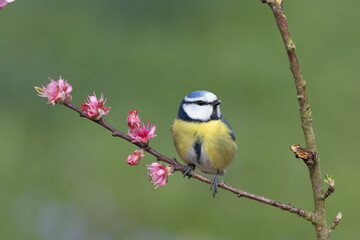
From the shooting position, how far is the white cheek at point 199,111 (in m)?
2.12

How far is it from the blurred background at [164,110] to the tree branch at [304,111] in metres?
2.06

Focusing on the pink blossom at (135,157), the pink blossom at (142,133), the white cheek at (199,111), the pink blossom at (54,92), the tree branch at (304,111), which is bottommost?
the pink blossom at (135,157)

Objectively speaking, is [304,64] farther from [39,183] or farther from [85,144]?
[39,183]

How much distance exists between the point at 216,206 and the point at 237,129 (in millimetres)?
740

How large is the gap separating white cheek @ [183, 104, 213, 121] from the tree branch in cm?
88

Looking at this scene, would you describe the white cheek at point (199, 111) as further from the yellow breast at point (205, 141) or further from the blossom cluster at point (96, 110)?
the blossom cluster at point (96, 110)

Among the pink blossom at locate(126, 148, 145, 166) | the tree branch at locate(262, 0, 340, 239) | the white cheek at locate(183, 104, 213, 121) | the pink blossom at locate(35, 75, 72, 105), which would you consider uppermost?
the white cheek at locate(183, 104, 213, 121)

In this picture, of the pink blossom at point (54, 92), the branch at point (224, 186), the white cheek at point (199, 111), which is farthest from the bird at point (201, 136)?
the pink blossom at point (54, 92)

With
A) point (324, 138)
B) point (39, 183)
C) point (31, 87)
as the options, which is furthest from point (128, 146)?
point (324, 138)

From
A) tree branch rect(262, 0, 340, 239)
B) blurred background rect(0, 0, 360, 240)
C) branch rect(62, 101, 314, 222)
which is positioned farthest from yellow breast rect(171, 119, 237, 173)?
blurred background rect(0, 0, 360, 240)

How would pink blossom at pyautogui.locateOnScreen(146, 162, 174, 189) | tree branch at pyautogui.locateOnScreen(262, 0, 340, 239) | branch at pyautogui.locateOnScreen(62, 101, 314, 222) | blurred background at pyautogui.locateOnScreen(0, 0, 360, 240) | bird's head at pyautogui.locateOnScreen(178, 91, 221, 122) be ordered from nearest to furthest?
1. tree branch at pyautogui.locateOnScreen(262, 0, 340, 239)
2. branch at pyautogui.locateOnScreen(62, 101, 314, 222)
3. pink blossom at pyautogui.locateOnScreen(146, 162, 174, 189)
4. bird's head at pyautogui.locateOnScreen(178, 91, 221, 122)
5. blurred background at pyautogui.locateOnScreen(0, 0, 360, 240)

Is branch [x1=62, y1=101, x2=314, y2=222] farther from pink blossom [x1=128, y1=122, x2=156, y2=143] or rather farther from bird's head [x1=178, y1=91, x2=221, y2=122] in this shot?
bird's head [x1=178, y1=91, x2=221, y2=122]

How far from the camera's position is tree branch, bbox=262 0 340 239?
1.11 metres

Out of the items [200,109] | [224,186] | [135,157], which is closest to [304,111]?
[224,186]
